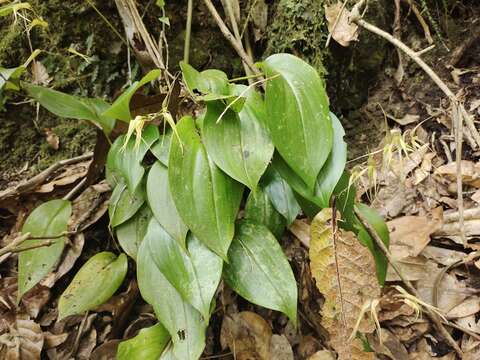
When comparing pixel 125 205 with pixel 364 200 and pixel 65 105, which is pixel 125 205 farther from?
pixel 364 200

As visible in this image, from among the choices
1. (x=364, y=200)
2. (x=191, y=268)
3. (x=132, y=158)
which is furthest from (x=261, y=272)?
(x=364, y=200)

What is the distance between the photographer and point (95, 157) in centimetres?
110

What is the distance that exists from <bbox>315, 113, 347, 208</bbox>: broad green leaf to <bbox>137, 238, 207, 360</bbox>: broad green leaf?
0.31 m

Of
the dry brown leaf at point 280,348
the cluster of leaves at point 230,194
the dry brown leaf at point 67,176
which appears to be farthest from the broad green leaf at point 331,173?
the dry brown leaf at point 67,176

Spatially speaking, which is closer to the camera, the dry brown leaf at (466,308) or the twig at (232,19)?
the dry brown leaf at (466,308)

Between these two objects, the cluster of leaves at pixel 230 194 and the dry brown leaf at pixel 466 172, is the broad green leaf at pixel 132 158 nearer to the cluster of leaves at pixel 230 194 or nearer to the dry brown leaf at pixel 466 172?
the cluster of leaves at pixel 230 194

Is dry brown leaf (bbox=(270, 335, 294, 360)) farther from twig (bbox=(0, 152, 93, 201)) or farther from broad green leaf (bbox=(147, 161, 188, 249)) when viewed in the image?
twig (bbox=(0, 152, 93, 201))

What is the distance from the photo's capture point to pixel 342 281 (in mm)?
742

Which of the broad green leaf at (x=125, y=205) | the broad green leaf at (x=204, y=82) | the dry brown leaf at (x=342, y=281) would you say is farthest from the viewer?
the broad green leaf at (x=125, y=205)

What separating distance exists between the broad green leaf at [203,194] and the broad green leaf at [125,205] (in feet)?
0.68

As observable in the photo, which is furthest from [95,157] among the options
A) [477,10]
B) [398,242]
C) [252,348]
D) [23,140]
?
[477,10]

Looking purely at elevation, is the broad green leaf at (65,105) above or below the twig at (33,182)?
above

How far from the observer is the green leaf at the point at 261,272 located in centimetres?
74

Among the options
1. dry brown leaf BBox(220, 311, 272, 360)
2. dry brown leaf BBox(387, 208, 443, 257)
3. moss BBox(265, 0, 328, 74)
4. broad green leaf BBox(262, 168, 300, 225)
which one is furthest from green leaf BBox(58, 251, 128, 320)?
moss BBox(265, 0, 328, 74)
